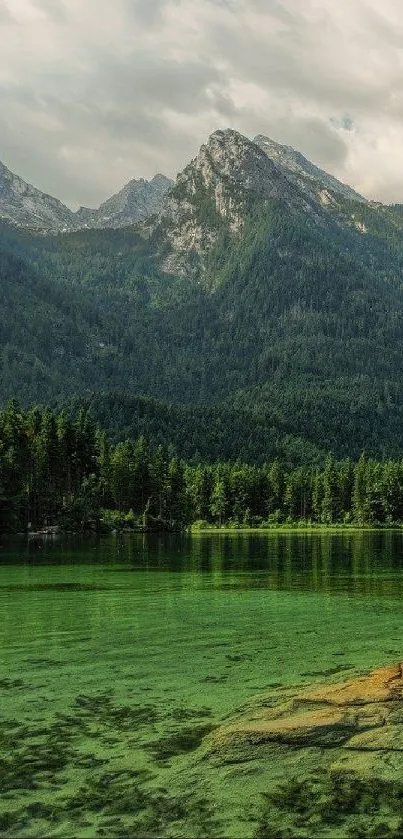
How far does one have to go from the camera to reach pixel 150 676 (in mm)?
24172

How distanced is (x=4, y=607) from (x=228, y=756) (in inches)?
1114

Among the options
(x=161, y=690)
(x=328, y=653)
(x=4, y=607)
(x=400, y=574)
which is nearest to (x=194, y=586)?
(x=4, y=607)

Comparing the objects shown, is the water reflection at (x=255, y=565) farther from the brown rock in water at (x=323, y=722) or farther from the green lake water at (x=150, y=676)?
the brown rock in water at (x=323, y=722)

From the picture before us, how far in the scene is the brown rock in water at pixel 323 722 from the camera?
16.2 metres

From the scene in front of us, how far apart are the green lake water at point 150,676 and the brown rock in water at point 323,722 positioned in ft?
2.99

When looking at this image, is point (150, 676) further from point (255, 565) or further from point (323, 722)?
point (255, 565)

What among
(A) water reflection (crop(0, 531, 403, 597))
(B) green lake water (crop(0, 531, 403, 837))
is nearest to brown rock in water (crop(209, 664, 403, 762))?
(B) green lake water (crop(0, 531, 403, 837))

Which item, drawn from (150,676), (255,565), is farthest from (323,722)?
(255,565)

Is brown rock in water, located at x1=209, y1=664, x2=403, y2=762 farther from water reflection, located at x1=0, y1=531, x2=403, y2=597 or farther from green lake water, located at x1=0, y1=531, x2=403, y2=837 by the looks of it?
water reflection, located at x1=0, y1=531, x2=403, y2=597

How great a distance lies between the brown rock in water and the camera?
1617 cm

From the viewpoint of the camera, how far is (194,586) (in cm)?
5425

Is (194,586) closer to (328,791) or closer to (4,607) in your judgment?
(4,607)

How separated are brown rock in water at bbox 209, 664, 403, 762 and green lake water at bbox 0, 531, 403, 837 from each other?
2.99ft

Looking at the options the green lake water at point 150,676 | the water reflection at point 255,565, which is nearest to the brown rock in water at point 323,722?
the green lake water at point 150,676
